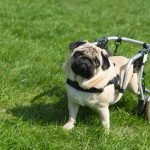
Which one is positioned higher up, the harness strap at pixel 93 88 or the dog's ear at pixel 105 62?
the dog's ear at pixel 105 62

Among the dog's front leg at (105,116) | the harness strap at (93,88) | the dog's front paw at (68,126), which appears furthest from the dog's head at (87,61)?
the dog's front paw at (68,126)

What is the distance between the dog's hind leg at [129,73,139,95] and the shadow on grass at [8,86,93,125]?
1.88 feet

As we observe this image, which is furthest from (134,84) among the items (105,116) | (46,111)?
(46,111)

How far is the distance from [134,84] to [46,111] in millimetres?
1099

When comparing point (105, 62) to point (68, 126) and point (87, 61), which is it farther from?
point (68, 126)

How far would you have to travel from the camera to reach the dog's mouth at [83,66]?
4.07 metres

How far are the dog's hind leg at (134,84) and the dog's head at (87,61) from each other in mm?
885

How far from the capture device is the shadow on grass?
15.3ft

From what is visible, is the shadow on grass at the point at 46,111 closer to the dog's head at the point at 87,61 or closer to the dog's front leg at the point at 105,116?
the dog's front leg at the point at 105,116

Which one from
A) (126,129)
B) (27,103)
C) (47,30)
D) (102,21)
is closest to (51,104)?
(27,103)

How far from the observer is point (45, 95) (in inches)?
211

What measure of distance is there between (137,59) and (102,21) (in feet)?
20.5

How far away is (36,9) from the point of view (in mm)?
11242

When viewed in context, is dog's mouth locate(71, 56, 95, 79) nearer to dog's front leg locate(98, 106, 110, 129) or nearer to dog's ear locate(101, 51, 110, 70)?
dog's ear locate(101, 51, 110, 70)
